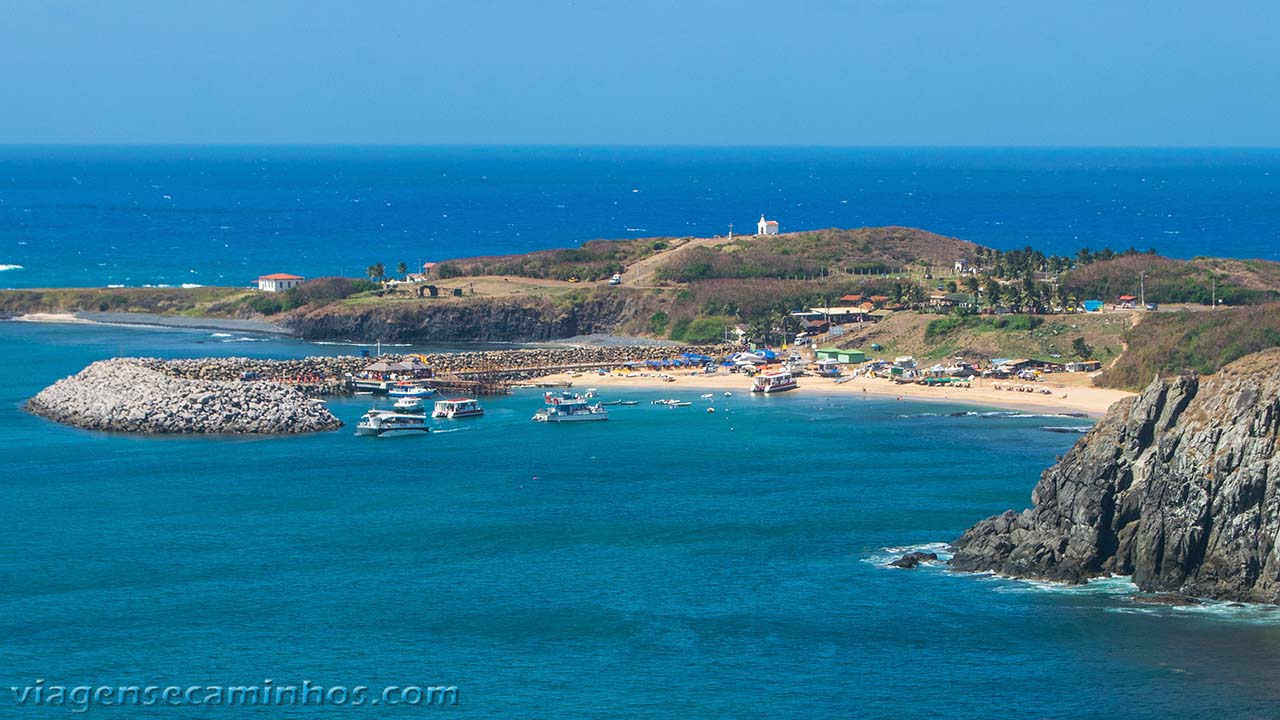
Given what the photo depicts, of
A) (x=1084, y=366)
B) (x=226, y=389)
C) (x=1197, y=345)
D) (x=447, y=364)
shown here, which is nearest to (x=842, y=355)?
(x=1084, y=366)

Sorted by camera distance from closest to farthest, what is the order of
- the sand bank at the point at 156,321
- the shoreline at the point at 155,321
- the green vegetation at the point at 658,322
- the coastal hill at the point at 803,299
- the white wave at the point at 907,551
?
1. the white wave at the point at 907,551
2. the coastal hill at the point at 803,299
3. the green vegetation at the point at 658,322
4. the shoreline at the point at 155,321
5. the sand bank at the point at 156,321

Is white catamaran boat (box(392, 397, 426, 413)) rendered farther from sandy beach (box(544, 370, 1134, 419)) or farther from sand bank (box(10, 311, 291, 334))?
sand bank (box(10, 311, 291, 334))

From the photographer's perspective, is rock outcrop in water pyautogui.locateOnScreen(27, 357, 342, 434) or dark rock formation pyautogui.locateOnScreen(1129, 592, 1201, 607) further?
rock outcrop in water pyautogui.locateOnScreen(27, 357, 342, 434)

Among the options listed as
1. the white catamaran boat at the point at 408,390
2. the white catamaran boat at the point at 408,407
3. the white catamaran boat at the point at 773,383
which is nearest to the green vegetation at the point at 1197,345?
the white catamaran boat at the point at 773,383

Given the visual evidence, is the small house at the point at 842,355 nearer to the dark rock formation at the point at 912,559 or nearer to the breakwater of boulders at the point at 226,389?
the breakwater of boulders at the point at 226,389
